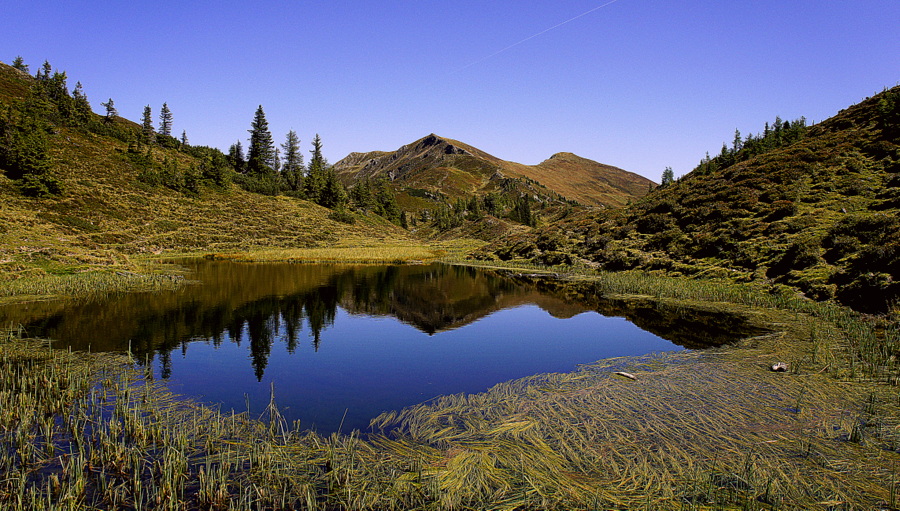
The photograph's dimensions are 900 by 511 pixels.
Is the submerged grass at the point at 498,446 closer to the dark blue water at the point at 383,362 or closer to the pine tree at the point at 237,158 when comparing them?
the dark blue water at the point at 383,362

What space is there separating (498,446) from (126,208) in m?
88.3

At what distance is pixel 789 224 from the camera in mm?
36500

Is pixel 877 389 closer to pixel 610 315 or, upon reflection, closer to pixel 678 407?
pixel 678 407

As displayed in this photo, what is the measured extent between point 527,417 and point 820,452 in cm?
592

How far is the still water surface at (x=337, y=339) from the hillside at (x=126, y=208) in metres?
16.5

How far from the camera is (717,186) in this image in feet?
177

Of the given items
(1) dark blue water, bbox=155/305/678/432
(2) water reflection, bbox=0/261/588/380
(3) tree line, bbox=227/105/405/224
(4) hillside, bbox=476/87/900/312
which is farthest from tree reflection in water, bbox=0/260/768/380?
(3) tree line, bbox=227/105/405/224

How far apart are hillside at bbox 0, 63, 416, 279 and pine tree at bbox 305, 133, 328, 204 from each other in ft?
30.2

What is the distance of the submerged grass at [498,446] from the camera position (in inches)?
269

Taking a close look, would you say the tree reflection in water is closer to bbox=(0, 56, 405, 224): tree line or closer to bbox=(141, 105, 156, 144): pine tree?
bbox=(0, 56, 405, 224): tree line

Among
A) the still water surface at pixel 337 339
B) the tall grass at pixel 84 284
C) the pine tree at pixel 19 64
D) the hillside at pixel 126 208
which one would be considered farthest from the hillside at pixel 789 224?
the pine tree at pixel 19 64

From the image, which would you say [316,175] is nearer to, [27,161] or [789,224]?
[27,161]

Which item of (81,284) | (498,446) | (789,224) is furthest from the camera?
(789,224)

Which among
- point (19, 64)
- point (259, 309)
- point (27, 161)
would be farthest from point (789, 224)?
point (19, 64)
